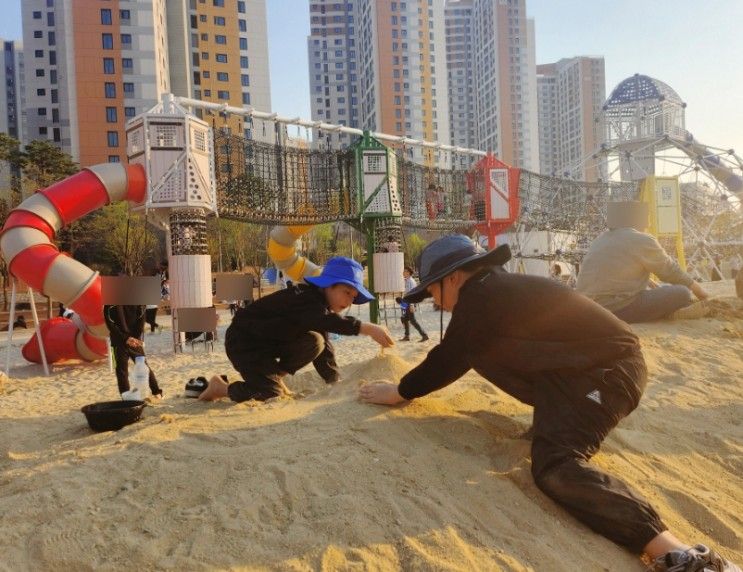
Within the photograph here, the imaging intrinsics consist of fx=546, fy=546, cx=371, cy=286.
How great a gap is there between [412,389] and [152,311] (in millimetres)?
9959

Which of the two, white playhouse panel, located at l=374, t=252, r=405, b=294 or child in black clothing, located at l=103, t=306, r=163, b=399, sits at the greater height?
white playhouse panel, located at l=374, t=252, r=405, b=294

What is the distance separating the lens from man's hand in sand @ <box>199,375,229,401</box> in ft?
16.3

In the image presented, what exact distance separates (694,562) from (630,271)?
4.83m

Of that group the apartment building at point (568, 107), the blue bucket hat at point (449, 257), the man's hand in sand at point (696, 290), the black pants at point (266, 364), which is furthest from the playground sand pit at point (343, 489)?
the apartment building at point (568, 107)

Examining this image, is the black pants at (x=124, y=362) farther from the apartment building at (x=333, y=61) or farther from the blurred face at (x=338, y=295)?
the apartment building at (x=333, y=61)

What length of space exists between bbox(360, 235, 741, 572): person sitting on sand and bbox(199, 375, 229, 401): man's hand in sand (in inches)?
108

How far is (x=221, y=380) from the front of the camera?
4.98 metres

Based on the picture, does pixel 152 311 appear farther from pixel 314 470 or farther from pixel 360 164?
pixel 314 470

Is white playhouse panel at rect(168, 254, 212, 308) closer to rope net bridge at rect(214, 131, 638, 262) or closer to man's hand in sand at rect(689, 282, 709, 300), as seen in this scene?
rope net bridge at rect(214, 131, 638, 262)

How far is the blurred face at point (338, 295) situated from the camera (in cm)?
440

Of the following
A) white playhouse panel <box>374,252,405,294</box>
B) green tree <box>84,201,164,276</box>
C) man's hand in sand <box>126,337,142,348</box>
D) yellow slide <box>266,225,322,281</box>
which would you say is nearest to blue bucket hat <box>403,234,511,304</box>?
man's hand in sand <box>126,337,142,348</box>

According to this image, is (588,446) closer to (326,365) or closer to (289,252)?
(326,365)

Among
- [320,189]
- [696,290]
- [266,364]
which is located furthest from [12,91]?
[696,290]

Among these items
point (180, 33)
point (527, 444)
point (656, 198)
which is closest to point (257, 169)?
point (527, 444)
